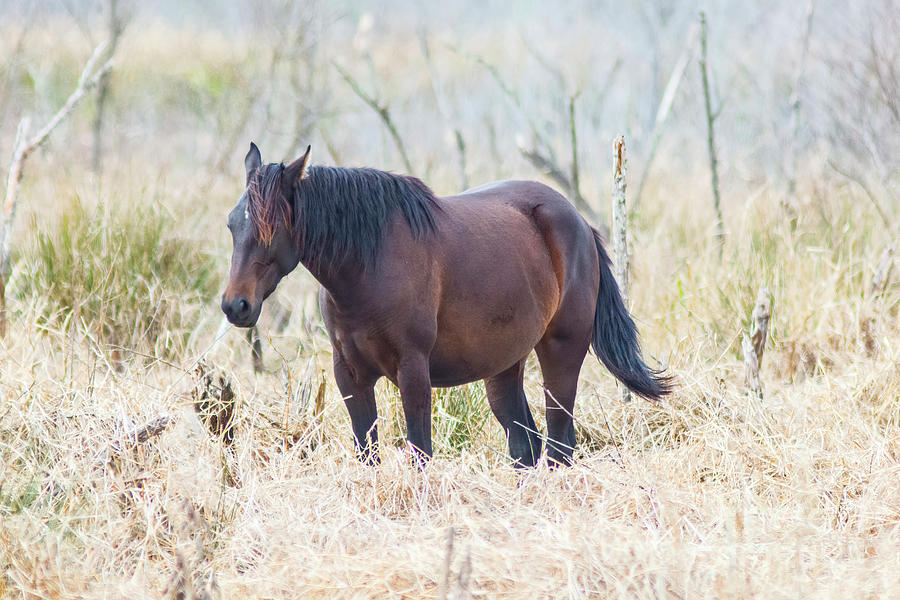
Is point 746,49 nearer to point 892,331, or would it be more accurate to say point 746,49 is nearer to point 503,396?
point 892,331

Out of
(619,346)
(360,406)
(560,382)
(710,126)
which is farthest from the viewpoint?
(710,126)

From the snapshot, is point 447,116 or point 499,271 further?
point 447,116

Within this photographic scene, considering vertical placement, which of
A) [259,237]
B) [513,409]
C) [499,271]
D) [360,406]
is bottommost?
[513,409]

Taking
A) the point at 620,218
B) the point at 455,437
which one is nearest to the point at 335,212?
the point at 455,437

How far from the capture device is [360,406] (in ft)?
12.1

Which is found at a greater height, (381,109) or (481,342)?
(381,109)

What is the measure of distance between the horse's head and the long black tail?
5.45ft

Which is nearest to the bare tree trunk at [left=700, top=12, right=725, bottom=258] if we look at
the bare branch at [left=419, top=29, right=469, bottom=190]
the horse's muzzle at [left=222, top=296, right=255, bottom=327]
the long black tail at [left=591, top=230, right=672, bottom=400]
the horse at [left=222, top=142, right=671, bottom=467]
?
the bare branch at [left=419, top=29, right=469, bottom=190]

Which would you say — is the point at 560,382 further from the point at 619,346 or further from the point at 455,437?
the point at 455,437

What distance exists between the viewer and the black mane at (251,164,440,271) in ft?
11.0

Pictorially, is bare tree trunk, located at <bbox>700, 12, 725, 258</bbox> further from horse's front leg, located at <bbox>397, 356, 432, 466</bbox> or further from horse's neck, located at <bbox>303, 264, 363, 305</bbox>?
horse's neck, located at <bbox>303, 264, 363, 305</bbox>

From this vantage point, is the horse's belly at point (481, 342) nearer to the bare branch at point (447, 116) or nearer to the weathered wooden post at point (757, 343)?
the weathered wooden post at point (757, 343)

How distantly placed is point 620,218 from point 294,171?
7.19 ft

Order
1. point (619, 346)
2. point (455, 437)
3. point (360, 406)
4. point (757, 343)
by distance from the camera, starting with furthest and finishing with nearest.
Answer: point (757, 343), point (455, 437), point (619, 346), point (360, 406)
